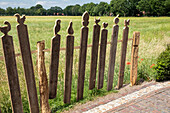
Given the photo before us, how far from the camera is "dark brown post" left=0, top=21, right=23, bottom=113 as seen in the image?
8.30 feet

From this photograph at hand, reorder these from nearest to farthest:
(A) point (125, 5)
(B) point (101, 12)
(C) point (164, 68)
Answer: (C) point (164, 68)
(A) point (125, 5)
(B) point (101, 12)

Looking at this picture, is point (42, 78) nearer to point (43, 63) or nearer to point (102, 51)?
point (43, 63)

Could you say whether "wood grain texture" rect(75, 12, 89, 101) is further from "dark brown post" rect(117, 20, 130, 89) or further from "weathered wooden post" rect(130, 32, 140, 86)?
"weathered wooden post" rect(130, 32, 140, 86)

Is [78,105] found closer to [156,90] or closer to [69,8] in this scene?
[156,90]

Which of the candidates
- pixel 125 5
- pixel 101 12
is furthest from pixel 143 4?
pixel 101 12

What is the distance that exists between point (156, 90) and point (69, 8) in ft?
422

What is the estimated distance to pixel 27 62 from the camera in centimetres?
281

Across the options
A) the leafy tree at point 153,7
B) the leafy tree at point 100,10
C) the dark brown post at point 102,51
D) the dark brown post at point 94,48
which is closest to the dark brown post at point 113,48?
the dark brown post at point 102,51

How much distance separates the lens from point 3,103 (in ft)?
11.4

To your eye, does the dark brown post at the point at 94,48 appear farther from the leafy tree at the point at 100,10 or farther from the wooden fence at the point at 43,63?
the leafy tree at the point at 100,10

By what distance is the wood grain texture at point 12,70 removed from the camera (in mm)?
2545

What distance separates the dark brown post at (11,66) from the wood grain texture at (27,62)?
0.14m

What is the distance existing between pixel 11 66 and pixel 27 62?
0.24 metres

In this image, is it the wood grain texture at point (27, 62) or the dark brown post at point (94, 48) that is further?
the dark brown post at point (94, 48)
